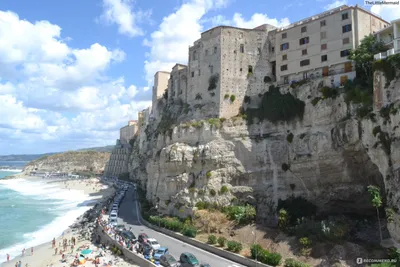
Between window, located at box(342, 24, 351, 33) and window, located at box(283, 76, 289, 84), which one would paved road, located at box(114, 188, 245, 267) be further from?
window, located at box(342, 24, 351, 33)

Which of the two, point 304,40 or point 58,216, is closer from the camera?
point 304,40

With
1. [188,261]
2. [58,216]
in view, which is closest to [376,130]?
[188,261]

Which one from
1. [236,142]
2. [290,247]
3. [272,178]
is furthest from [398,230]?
[236,142]

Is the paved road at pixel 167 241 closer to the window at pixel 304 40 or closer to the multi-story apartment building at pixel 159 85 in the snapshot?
the multi-story apartment building at pixel 159 85

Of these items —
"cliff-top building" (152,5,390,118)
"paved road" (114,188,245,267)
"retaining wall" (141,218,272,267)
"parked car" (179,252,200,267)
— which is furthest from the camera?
"cliff-top building" (152,5,390,118)

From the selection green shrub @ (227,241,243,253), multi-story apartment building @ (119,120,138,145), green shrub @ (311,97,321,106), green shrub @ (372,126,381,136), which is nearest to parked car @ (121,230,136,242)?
green shrub @ (227,241,243,253)

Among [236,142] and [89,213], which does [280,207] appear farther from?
[89,213]

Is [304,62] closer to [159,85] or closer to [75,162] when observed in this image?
[159,85]
